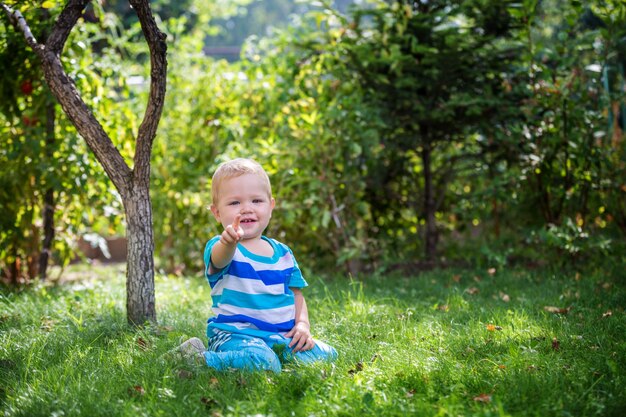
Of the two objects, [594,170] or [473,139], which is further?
[473,139]

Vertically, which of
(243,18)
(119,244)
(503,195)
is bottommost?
(119,244)

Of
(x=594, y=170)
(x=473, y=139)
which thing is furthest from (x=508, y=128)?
(x=594, y=170)

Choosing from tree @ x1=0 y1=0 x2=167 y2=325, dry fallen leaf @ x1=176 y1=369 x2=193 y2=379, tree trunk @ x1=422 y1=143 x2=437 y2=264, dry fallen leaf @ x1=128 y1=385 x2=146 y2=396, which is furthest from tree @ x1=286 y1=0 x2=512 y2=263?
dry fallen leaf @ x1=128 y1=385 x2=146 y2=396

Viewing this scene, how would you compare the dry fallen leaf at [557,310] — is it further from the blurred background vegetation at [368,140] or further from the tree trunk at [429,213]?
the tree trunk at [429,213]

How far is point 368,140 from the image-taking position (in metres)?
5.13

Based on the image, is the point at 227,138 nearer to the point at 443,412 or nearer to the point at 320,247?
the point at 320,247

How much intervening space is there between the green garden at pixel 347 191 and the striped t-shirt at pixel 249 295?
0.98ft

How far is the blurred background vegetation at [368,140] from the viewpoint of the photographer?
482 cm

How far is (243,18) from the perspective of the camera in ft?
169

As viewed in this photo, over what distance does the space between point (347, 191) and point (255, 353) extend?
9.33ft

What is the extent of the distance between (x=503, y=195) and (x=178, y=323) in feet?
9.35

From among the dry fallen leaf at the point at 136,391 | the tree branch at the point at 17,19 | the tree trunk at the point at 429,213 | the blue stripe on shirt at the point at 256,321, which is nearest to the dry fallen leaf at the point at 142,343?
the blue stripe on shirt at the point at 256,321

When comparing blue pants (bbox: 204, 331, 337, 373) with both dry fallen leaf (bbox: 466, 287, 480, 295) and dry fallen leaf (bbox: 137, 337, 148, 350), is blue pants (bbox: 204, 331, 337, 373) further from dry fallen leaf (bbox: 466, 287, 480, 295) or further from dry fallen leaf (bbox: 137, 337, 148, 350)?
dry fallen leaf (bbox: 466, 287, 480, 295)

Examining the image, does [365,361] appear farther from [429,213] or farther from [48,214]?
[48,214]
